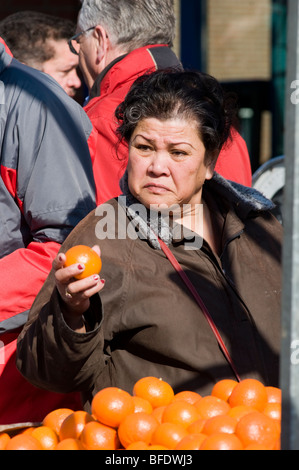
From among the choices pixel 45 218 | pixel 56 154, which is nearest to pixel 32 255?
pixel 45 218

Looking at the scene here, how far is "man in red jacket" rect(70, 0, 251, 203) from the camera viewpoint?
2.96 m

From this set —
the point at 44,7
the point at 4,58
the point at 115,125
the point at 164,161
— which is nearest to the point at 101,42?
the point at 115,125

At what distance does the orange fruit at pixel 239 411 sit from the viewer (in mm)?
1652

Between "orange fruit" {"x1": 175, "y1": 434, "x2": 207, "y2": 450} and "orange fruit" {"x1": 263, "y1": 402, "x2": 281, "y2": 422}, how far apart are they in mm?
215

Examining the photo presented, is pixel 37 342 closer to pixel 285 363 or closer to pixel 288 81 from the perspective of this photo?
pixel 285 363

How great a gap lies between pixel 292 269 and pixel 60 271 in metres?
0.72

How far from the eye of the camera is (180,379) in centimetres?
204

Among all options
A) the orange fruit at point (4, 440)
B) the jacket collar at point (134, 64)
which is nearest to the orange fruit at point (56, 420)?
the orange fruit at point (4, 440)

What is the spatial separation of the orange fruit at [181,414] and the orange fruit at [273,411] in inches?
6.4

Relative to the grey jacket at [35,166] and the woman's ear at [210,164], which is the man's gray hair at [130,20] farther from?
the woman's ear at [210,164]

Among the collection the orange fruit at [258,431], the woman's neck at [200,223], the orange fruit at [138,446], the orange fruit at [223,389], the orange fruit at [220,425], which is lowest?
the orange fruit at [223,389]

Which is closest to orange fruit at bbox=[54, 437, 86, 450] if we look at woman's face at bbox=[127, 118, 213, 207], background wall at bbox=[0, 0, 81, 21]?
woman's face at bbox=[127, 118, 213, 207]

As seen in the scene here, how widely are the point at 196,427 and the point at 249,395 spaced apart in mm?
205

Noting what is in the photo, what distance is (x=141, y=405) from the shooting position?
1749 millimetres
